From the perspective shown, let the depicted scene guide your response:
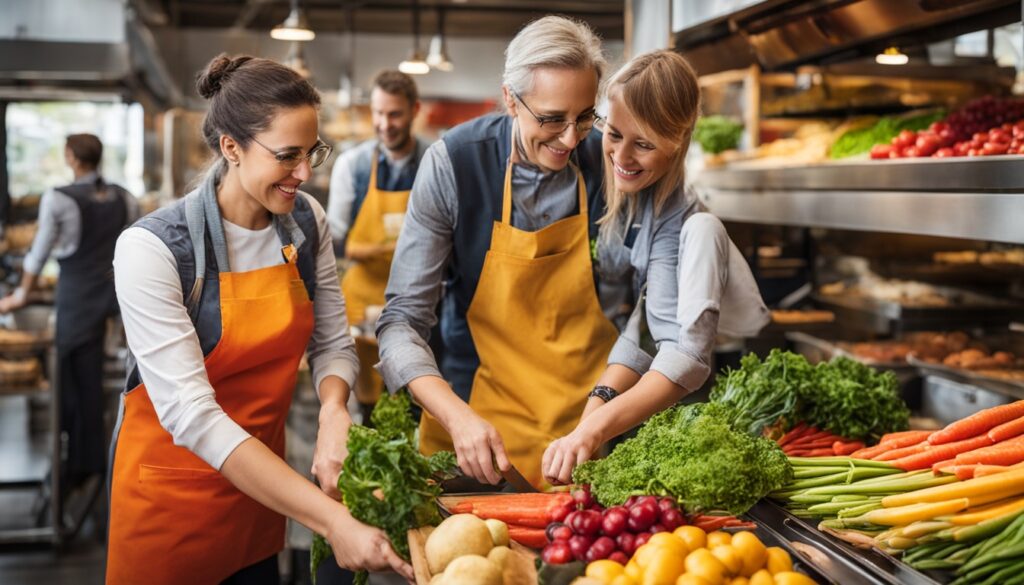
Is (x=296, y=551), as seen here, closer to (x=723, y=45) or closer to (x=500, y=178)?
(x=500, y=178)

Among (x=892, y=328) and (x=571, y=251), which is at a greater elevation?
(x=571, y=251)

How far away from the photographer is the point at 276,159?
2.27 metres

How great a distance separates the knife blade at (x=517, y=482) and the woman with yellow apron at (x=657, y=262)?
12 cm

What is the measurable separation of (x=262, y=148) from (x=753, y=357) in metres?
1.53

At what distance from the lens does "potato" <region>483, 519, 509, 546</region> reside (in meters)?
2.04

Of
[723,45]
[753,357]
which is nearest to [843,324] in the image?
[723,45]

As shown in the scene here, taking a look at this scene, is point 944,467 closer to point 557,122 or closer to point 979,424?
point 979,424

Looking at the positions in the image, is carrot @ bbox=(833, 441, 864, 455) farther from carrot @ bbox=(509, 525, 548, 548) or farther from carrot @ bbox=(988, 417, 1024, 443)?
carrot @ bbox=(509, 525, 548, 548)

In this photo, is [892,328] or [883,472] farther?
[892,328]

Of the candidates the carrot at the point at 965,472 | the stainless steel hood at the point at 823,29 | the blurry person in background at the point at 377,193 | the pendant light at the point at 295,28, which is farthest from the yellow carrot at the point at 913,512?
the pendant light at the point at 295,28

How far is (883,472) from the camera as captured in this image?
250 cm

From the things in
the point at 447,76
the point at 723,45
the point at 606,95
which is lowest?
the point at 606,95

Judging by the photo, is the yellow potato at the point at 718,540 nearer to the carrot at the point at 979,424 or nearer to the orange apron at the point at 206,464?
the carrot at the point at 979,424

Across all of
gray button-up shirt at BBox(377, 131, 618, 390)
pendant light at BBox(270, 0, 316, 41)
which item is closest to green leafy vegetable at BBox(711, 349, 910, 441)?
gray button-up shirt at BBox(377, 131, 618, 390)
